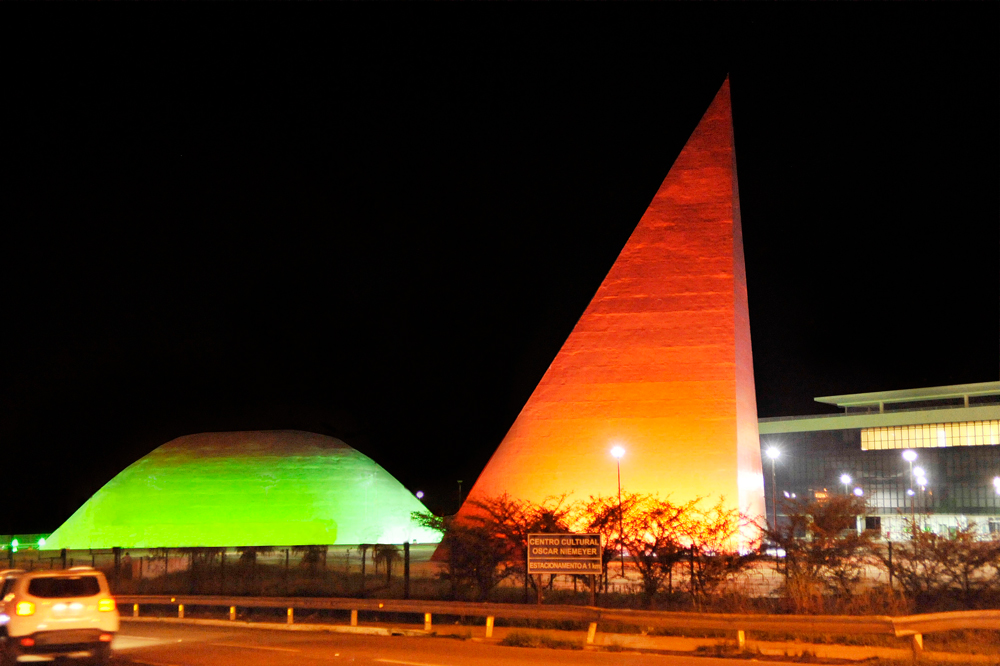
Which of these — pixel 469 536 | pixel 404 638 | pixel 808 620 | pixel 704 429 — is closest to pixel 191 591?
pixel 469 536

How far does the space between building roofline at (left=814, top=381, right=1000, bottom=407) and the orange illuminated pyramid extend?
49849 millimetres

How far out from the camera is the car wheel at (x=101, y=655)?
13812 millimetres

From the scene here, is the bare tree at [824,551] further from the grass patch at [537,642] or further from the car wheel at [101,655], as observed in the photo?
the car wheel at [101,655]

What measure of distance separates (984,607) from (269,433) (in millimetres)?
37579

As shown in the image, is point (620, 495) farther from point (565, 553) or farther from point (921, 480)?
point (921, 480)

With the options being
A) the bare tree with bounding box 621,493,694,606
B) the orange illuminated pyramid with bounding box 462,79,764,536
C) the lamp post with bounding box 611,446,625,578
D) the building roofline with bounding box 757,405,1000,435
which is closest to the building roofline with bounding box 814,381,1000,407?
the building roofline with bounding box 757,405,1000,435

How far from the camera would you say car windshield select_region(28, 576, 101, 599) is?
45.0 feet

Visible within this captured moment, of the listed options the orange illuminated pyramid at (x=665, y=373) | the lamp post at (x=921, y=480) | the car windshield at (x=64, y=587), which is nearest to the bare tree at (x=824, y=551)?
the orange illuminated pyramid at (x=665, y=373)

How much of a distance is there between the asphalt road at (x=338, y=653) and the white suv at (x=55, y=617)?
0.72m

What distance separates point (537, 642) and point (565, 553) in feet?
6.05

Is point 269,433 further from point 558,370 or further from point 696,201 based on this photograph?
point 696,201

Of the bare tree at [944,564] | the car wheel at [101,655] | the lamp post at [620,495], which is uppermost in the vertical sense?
the lamp post at [620,495]

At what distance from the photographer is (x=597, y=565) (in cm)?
1738

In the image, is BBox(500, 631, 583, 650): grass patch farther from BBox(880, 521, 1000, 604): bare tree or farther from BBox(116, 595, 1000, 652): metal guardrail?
BBox(880, 521, 1000, 604): bare tree
